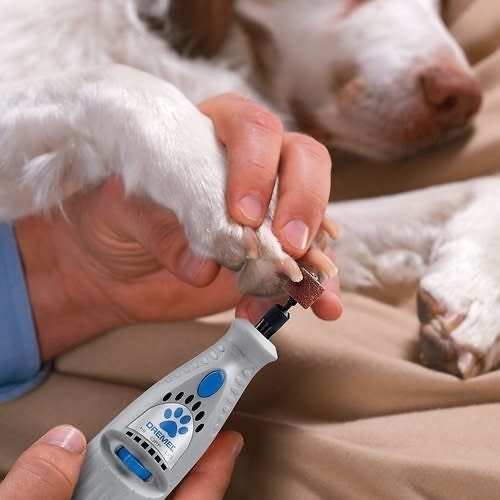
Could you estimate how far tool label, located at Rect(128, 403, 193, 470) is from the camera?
23.1 inches

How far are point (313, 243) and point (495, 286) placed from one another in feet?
0.96

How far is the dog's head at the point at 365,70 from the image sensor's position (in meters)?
1.14

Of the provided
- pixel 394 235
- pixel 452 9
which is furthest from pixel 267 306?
pixel 452 9

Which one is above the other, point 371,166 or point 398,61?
point 398,61

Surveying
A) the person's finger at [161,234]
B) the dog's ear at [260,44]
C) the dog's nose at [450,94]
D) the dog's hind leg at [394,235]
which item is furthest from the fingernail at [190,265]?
the dog's ear at [260,44]

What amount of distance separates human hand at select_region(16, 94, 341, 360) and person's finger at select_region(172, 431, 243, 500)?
0.11 meters

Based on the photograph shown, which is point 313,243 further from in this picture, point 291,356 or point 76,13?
point 76,13

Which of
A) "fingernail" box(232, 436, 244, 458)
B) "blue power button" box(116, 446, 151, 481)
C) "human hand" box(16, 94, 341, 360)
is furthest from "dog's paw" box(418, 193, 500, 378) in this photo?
"blue power button" box(116, 446, 151, 481)

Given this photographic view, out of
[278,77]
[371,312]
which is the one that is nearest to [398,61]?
[278,77]

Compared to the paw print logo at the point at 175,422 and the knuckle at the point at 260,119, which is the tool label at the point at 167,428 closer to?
the paw print logo at the point at 175,422

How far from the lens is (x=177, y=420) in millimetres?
595

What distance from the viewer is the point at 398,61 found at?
117cm

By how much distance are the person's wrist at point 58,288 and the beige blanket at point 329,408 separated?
0.08 ft

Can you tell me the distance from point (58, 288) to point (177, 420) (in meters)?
0.39
